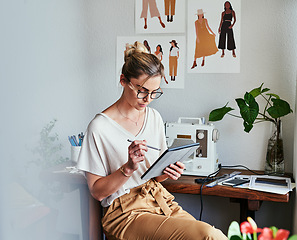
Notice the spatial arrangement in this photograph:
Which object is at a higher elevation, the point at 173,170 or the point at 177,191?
the point at 173,170

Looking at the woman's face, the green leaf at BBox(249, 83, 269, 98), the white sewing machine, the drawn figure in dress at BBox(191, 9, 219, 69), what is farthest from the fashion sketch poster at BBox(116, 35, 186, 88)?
the woman's face

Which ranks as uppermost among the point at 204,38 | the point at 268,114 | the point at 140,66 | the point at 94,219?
the point at 204,38

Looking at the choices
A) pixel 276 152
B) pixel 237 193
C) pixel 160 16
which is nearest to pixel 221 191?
pixel 237 193

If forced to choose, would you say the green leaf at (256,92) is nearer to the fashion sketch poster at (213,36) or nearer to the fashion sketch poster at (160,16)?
the fashion sketch poster at (213,36)

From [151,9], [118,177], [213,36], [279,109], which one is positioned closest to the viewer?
[118,177]

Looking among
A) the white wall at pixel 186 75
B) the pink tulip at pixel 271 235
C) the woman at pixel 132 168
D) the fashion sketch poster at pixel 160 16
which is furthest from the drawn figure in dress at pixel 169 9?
the pink tulip at pixel 271 235

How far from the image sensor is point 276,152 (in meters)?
2.45

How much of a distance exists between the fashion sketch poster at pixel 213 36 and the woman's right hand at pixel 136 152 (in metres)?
1.13

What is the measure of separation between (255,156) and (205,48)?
76 cm

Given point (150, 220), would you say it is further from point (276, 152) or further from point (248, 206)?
point (276, 152)

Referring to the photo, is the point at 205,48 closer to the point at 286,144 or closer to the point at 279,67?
the point at 279,67

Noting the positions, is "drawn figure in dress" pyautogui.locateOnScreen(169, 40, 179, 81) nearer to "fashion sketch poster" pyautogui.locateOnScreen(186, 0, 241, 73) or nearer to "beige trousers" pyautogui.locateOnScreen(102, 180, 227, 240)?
"fashion sketch poster" pyautogui.locateOnScreen(186, 0, 241, 73)

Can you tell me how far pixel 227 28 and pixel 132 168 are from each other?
4.23 feet

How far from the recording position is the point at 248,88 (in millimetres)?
2607
